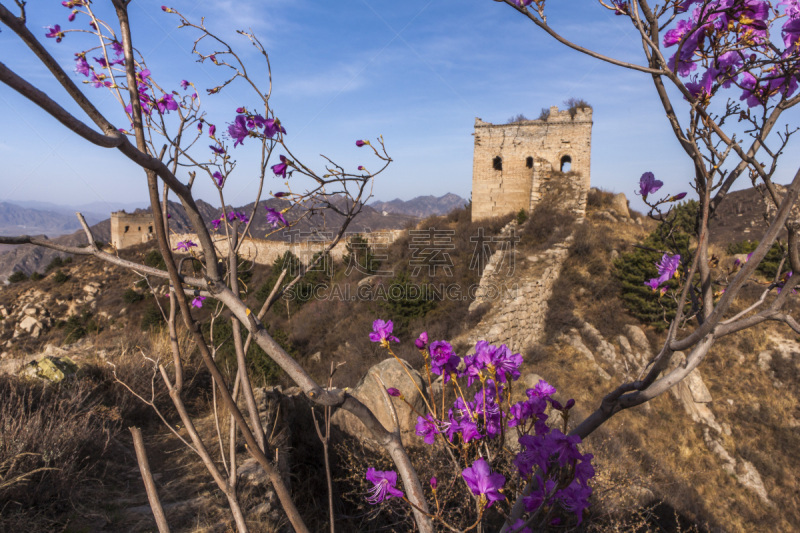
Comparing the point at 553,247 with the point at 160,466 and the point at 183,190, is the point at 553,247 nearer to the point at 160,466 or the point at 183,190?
the point at 160,466

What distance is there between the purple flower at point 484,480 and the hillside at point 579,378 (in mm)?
1001

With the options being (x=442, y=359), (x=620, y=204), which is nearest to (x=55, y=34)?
(x=442, y=359)

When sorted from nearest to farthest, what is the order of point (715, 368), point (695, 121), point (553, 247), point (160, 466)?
point (695, 121) < point (160, 466) < point (715, 368) < point (553, 247)

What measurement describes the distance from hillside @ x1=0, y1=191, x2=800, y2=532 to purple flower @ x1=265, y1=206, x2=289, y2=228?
1.09 feet

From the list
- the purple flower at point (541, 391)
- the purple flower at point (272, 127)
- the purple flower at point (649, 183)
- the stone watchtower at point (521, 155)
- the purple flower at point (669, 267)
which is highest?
the stone watchtower at point (521, 155)

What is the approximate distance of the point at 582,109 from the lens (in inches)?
619

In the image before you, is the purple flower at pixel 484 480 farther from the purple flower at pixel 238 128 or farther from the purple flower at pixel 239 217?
the purple flower at pixel 238 128

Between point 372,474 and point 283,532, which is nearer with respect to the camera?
point 372,474

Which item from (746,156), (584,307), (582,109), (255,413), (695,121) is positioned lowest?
(584,307)

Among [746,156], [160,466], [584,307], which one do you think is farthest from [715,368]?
[160,466]

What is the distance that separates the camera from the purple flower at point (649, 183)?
142 cm

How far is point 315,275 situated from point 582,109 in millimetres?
13285

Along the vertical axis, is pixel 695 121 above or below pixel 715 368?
above

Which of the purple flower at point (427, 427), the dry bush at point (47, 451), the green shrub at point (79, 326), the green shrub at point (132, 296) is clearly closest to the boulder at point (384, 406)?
the purple flower at point (427, 427)
